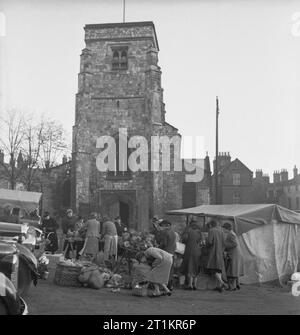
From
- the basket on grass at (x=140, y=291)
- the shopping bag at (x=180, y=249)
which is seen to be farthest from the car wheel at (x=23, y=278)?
the shopping bag at (x=180, y=249)

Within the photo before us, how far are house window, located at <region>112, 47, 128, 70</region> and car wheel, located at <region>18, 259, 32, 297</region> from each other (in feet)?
74.4

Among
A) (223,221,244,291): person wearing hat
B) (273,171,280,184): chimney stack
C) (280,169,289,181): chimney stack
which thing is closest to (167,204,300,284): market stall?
(223,221,244,291): person wearing hat

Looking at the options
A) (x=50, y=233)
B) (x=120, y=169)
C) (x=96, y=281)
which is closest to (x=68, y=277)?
(x=96, y=281)

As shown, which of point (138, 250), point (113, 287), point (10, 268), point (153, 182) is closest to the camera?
point (10, 268)

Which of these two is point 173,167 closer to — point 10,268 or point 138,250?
point 138,250

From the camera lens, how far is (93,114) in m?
28.6

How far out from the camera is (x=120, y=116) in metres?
28.7

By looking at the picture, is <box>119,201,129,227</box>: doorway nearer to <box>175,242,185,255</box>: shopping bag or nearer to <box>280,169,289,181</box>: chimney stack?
<box>175,242,185,255</box>: shopping bag

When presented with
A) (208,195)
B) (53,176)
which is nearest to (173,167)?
(208,195)

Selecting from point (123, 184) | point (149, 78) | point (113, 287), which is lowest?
point (113, 287)

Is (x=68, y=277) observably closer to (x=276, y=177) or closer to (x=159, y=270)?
(x=159, y=270)

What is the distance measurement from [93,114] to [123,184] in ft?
16.6

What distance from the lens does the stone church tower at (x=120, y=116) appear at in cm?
2772

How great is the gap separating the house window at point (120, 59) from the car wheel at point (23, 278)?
22683 millimetres
